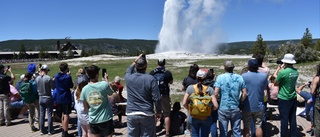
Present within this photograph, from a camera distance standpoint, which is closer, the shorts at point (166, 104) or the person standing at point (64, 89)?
the shorts at point (166, 104)

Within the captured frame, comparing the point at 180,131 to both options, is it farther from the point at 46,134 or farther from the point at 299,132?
the point at 46,134

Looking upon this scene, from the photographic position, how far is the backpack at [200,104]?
15.8 ft

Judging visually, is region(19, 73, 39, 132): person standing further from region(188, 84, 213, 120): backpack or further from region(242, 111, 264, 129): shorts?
region(242, 111, 264, 129): shorts

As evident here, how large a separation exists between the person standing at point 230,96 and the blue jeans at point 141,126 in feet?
4.43

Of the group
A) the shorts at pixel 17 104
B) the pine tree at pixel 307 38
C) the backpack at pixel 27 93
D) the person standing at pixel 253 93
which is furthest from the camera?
the pine tree at pixel 307 38

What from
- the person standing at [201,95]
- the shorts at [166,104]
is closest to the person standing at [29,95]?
the shorts at [166,104]

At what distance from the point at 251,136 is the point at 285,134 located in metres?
0.70

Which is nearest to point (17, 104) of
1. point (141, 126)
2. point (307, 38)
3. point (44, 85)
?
point (44, 85)

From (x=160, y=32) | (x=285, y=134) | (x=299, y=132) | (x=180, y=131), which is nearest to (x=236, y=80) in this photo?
(x=285, y=134)

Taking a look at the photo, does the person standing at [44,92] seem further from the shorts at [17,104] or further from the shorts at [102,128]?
the shorts at [102,128]

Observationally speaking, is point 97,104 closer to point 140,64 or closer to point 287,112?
point 140,64

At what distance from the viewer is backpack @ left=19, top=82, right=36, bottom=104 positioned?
25.3 ft

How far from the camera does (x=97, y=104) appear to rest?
482 centimetres

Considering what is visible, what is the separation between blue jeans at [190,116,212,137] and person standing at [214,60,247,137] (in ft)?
1.23
